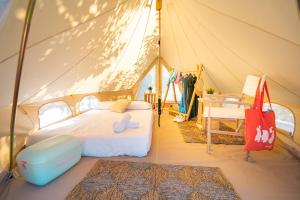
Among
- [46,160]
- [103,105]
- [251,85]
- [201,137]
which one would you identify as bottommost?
[201,137]

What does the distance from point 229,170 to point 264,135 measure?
0.57 meters

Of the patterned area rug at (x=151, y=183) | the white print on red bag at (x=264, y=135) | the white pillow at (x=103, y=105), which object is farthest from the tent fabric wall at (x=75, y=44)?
the white print on red bag at (x=264, y=135)

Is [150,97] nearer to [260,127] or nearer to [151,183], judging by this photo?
[260,127]

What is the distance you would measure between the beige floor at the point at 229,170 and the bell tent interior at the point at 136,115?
14 mm

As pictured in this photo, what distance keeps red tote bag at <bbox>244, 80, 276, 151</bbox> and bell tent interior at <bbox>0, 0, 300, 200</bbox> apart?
0.04 ft

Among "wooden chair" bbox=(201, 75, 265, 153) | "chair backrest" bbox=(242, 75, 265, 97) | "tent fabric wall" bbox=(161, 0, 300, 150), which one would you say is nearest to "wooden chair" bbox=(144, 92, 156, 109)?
"tent fabric wall" bbox=(161, 0, 300, 150)

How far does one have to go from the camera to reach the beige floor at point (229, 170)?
5.66ft

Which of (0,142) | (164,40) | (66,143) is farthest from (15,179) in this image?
(164,40)

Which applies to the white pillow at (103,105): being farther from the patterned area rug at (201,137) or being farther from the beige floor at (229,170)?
the patterned area rug at (201,137)

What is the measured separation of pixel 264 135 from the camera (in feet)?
6.90

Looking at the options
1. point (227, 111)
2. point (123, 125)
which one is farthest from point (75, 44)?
point (227, 111)

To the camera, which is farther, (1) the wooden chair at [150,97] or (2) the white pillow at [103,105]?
(1) the wooden chair at [150,97]

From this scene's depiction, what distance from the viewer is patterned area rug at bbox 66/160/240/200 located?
1661 mm

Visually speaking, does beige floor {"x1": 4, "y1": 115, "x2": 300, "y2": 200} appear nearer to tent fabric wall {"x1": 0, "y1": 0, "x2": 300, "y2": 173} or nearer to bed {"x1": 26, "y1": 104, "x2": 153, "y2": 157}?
bed {"x1": 26, "y1": 104, "x2": 153, "y2": 157}
